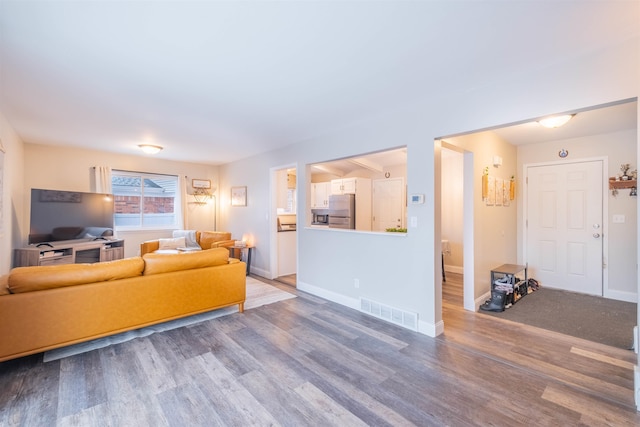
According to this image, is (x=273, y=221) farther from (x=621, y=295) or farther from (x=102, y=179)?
(x=621, y=295)

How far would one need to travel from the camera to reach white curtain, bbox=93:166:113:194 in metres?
5.33

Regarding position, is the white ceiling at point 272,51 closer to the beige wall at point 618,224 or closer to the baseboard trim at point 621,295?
the beige wall at point 618,224

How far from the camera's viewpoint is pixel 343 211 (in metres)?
6.09

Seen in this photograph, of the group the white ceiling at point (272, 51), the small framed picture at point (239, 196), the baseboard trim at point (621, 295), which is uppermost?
the white ceiling at point (272, 51)

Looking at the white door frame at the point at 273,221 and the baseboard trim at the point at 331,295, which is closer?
the baseboard trim at the point at 331,295

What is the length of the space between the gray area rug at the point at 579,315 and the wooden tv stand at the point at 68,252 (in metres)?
5.92

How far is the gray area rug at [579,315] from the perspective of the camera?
2907 mm

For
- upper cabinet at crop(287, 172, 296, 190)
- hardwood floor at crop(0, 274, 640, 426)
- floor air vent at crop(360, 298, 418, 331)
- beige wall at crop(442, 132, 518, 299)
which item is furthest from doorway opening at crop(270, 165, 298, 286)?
beige wall at crop(442, 132, 518, 299)

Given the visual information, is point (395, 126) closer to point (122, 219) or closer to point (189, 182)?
point (189, 182)

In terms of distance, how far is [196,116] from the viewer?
342 cm

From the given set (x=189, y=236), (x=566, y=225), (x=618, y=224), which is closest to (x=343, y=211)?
(x=189, y=236)

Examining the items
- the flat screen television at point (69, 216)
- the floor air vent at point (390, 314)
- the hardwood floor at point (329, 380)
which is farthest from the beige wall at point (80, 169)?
the floor air vent at point (390, 314)

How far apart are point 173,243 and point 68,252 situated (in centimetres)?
157

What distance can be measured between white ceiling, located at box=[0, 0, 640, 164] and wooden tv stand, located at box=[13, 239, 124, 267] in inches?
75.0
